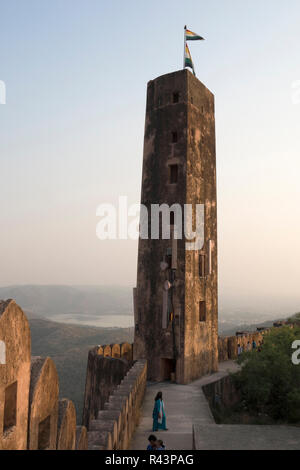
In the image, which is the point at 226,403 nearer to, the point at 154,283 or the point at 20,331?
the point at 154,283

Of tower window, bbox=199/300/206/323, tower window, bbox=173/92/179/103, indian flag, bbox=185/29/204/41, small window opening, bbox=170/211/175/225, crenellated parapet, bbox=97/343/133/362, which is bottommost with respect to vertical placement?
crenellated parapet, bbox=97/343/133/362

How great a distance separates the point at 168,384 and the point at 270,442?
11.1 metres

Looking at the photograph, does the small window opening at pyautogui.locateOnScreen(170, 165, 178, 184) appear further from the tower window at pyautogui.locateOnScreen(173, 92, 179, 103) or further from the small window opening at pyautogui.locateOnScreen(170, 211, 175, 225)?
the tower window at pyautogui.locateOnScreen(173, 92, 179, 103)

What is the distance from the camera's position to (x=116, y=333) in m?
95.2

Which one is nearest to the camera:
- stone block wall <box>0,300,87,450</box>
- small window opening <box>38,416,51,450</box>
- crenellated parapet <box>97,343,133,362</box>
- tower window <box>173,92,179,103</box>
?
stone block wall <box>0,300,87,450</box>

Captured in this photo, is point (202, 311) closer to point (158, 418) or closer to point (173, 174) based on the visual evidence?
point (173, 174)

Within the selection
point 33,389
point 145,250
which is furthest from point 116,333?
point 33,389

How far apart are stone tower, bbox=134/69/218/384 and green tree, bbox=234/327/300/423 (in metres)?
3.21

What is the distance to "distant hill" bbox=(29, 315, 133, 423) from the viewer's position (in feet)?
165

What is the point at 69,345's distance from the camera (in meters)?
80.8

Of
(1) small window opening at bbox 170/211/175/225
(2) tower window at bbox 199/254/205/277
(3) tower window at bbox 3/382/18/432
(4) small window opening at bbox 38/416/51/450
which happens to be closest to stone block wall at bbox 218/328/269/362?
(2) tower window at bbox 199/254/205/277

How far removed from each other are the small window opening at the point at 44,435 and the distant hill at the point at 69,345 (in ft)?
122

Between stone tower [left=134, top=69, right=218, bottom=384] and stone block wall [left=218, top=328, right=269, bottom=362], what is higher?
stone tower [left=134, top=69, right=218, bottom=384]

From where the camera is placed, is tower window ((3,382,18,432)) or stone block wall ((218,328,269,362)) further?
stone block wall ((218,328,269,362))
